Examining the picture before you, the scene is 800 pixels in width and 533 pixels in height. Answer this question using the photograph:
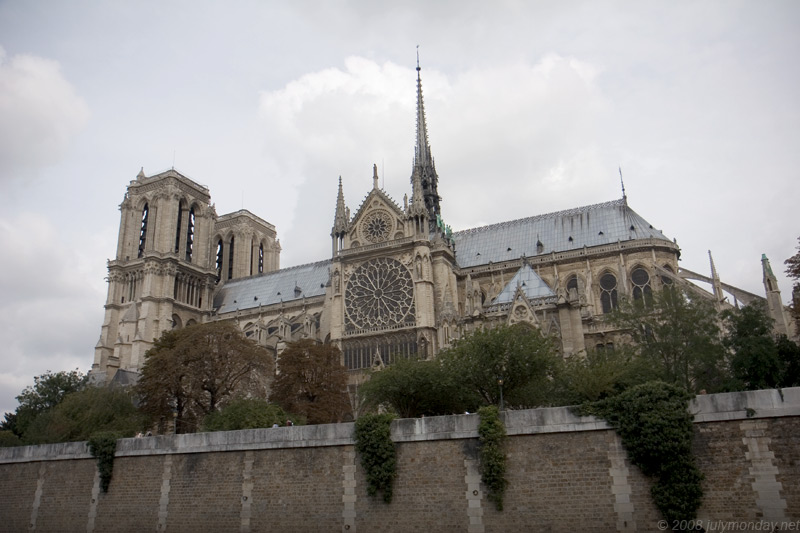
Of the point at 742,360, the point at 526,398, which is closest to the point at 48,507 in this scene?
the point at 526,398

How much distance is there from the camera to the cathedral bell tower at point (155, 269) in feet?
200

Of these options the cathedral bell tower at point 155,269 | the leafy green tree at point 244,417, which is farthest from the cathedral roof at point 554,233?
the leafy green tree at point 244,417

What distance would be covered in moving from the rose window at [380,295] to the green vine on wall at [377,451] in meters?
26.0

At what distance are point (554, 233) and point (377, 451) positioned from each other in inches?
1482

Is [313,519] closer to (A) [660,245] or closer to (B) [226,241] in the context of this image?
(A) [660,245]

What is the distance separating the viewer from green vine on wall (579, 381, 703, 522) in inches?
669

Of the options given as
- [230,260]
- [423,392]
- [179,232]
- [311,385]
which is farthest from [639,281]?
[230,260]

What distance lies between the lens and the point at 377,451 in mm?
20625

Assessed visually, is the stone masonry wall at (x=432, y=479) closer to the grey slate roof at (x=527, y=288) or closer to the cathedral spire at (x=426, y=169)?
the grey slate roof at (x=527, y=288)

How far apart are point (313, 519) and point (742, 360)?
55.1ft

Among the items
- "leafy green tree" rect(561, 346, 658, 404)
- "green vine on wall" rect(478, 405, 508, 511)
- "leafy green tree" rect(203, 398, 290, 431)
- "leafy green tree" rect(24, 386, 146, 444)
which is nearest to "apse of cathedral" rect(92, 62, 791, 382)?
"leafy green tree" rect(561, 346, 658, 404)

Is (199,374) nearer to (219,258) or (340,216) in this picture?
(340,216)

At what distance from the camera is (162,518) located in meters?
23.9

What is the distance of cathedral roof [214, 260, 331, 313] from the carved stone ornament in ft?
42.5
